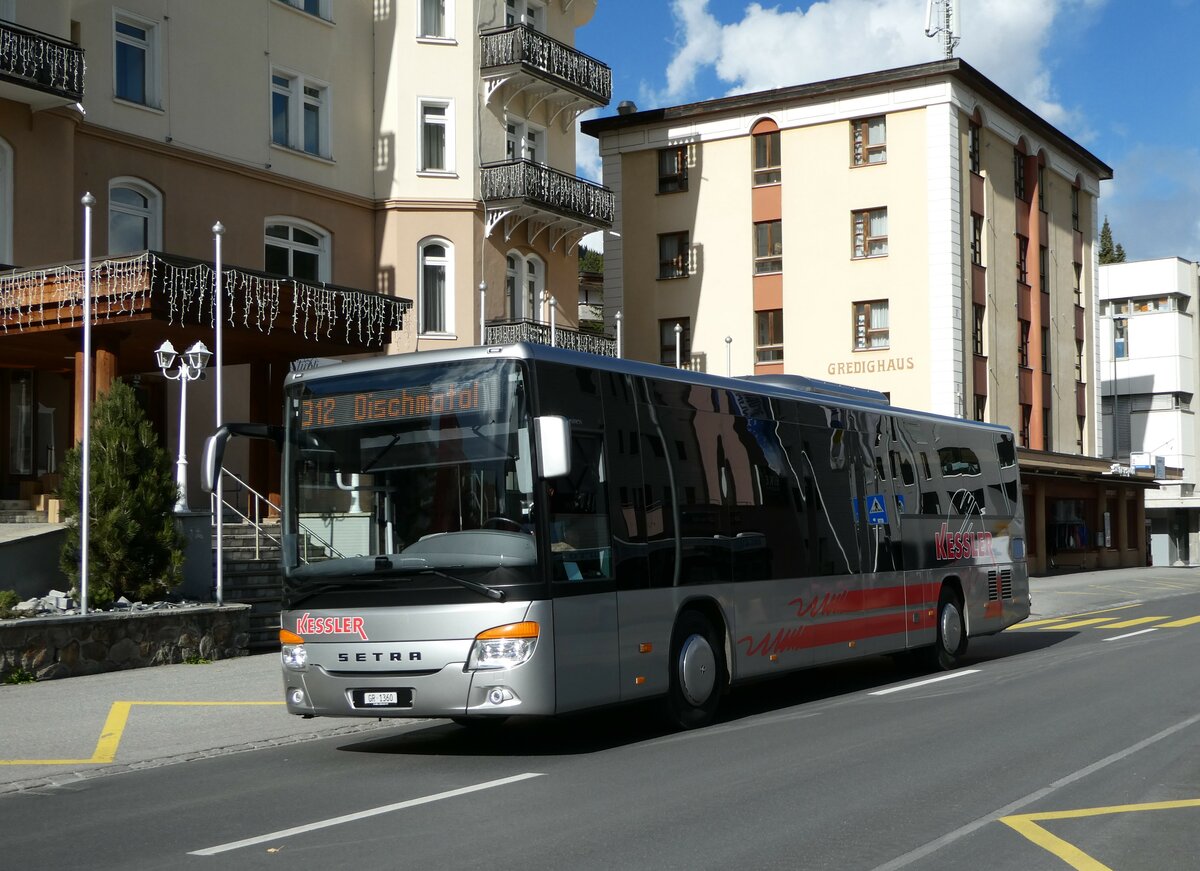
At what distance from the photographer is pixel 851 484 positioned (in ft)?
50.0

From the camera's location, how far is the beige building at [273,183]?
76.3ft

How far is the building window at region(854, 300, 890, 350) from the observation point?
44750 millimetres

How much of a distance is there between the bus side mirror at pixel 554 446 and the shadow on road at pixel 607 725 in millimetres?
2541

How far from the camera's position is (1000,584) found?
19.1 metres

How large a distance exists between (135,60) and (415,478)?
2021 centimetres

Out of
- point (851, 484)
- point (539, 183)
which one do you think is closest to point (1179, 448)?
point (539, 183)

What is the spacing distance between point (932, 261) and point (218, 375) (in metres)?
27.3

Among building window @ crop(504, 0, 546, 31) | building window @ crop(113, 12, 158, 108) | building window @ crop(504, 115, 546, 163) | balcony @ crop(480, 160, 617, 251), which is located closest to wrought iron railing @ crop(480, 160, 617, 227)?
balcony @ crop(480, 160, 617, 251)

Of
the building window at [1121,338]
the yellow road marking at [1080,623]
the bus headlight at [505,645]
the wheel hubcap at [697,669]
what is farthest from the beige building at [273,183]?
the building window at [1121,338]

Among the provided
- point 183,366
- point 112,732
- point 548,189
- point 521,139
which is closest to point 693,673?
point 112,732

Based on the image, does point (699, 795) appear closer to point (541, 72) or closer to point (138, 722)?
point (138, 722)

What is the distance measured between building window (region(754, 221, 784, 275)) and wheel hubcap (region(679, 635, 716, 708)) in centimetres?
3490

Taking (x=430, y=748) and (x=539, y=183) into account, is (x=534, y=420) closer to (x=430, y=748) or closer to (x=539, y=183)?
(x=430, y=748)

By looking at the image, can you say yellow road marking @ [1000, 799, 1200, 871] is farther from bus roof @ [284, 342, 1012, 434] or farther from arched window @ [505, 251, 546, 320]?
arched window @ [505, 251, 546, 320]
